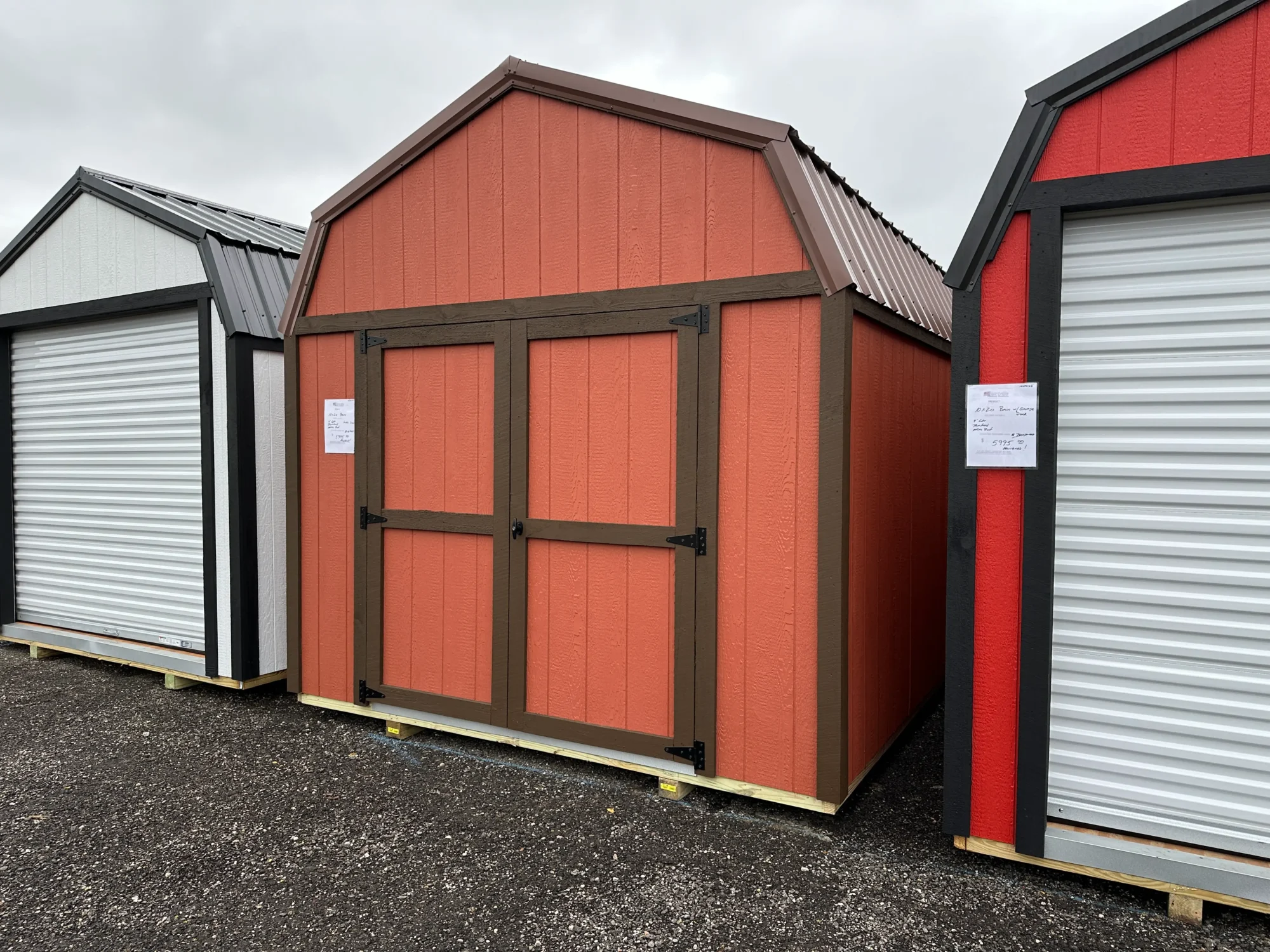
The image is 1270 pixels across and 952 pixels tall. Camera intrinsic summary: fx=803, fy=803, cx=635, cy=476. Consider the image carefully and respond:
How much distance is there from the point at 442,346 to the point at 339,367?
794 mm

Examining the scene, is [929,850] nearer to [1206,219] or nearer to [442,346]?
[1206,219]

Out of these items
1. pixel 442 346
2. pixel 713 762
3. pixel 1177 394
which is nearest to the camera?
pixel 1177 394

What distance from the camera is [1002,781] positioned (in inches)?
121

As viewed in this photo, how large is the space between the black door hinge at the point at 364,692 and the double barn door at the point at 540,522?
22mm

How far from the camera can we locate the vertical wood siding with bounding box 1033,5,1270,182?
2656 mm

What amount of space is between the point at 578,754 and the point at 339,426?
2362mm

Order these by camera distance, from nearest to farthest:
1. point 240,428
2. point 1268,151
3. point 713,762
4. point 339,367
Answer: point 1268,151
point 713,762
point 339,367
point 240,428

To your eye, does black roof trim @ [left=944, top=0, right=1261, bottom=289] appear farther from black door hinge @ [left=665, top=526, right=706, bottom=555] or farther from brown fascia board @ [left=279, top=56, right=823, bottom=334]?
black door hinge @ [left=665, top=526, right=706, bottom=555]

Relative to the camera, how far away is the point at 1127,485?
2.93 meters

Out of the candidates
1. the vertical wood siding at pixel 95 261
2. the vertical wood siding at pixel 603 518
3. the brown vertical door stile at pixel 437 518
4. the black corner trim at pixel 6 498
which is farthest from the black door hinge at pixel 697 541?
the black corner trim at pixel 6 498

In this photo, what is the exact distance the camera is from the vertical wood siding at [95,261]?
535cm

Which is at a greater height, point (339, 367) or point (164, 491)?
point (339, 367)

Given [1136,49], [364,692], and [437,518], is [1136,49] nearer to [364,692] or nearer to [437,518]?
[437,518]

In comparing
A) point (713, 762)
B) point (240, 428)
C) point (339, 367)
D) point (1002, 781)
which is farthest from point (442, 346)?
point (1002, 781)
